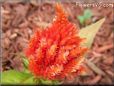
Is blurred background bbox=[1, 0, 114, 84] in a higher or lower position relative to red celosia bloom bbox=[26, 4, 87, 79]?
lower

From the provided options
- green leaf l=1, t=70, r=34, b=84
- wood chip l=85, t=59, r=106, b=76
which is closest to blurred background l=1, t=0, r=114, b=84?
wood chip l=85, t=59, r=106, b=76

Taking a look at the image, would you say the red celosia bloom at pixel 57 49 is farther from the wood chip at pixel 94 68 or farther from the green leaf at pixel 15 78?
the wood chip at pixel 94 68

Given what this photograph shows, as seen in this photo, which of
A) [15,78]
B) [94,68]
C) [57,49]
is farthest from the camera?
[94,68]

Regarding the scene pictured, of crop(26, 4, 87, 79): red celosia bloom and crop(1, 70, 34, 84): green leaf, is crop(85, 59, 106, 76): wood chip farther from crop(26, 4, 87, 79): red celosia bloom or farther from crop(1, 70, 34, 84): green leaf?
crop(26, 4, 87, 79): red celosia bloom

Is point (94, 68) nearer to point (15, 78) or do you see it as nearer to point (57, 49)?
point (15, 78)

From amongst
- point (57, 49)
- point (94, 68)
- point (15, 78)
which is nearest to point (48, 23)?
point (94, 68)

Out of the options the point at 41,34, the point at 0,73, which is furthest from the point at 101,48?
the point at 41,34

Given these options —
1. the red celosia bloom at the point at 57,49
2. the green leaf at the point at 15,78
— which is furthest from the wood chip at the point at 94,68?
the red celosia bloom at the point at 57,49
